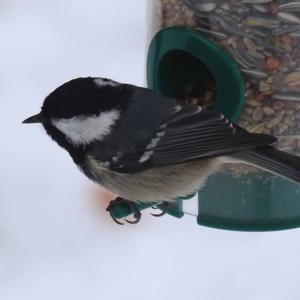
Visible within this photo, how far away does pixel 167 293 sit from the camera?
3051mm

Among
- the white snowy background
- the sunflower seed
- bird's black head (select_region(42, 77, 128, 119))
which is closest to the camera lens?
bird's black head (select_region(42, 77, 128, 119))

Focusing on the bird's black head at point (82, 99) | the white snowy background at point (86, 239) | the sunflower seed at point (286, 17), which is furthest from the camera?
the white snowy background at point (86, 239)

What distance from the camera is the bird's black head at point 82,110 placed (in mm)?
2104

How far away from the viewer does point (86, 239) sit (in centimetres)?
323

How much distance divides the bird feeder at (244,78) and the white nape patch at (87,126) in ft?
0.91

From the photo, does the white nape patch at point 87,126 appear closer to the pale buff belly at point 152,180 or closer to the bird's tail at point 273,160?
the pale buff belly at point 152,180

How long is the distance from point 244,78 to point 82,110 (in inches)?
15.9

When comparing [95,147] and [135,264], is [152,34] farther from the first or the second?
[135,264]

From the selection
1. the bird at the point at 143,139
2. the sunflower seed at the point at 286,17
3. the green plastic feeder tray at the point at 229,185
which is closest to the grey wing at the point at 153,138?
the bird at the point at 143,139

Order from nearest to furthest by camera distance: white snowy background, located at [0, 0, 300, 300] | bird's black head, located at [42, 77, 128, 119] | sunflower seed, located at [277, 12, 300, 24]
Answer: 1. bird's black head, located at [42, 77, 128, 119]
2. sunflower seed, located at [277, 12, 300, 24]
3. white snowy background, located at [0, 0, 300, 300]

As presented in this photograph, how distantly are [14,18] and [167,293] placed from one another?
1411 mm

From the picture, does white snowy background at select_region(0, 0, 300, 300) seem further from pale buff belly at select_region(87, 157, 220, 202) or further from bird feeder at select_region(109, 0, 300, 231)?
pale buff belly at select_region(87, 157, 220, 202)

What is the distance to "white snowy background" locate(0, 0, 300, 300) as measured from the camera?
121 inches

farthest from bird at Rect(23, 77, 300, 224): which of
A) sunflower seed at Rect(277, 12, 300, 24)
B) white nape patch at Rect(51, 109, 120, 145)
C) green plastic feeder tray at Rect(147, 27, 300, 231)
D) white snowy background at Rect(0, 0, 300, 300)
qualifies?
white snowy background at Rect(0, 0, 300, 300)
